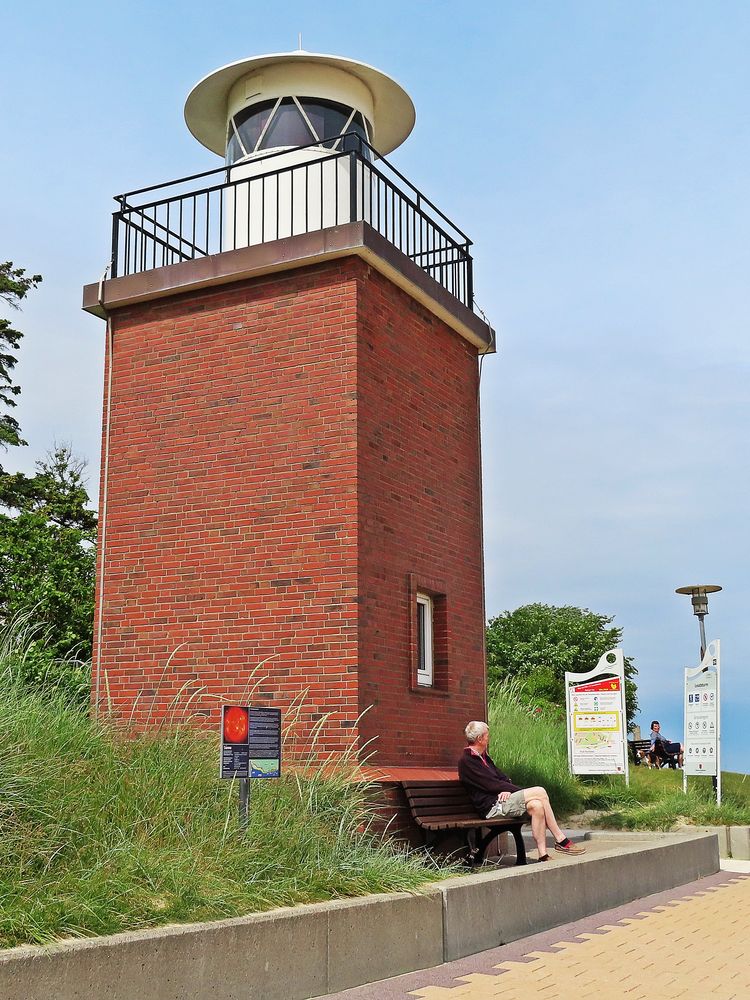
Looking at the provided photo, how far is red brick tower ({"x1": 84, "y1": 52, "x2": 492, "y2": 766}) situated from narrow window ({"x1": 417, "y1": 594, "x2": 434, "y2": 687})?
0.03m

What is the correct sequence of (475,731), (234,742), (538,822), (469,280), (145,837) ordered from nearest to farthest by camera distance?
(145,837), (234,742), (538,822), (475,731), (469,280)

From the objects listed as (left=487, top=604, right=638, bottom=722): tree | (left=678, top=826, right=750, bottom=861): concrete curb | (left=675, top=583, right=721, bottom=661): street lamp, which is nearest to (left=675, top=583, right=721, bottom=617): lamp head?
(left=675, top=583, right=721, bottom=661): street lamp

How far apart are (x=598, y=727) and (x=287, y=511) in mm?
7613

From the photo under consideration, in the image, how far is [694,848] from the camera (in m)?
11.9

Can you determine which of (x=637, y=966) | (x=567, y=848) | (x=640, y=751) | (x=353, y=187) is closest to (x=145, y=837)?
(x=637, y=966)

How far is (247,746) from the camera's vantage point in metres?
7.06

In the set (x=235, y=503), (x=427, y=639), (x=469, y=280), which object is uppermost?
(x=469, y=280)

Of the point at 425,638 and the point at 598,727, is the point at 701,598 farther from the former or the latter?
the point at 425,638

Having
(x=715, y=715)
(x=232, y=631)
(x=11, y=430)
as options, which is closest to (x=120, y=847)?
(x=232, y=631)

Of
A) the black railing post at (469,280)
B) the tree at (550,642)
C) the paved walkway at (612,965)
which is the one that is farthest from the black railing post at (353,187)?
the tree at (550,642)

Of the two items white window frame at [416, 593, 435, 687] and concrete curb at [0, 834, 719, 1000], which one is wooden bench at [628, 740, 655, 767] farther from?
concrete curb at [0, 834, 719, 1000]

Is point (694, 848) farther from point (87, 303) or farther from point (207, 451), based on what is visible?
point (87, 303)

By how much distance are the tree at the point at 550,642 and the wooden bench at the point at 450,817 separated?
25864 millimetres

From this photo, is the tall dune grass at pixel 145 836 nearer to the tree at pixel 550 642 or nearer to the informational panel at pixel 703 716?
the informational panel at pixel 703 716
